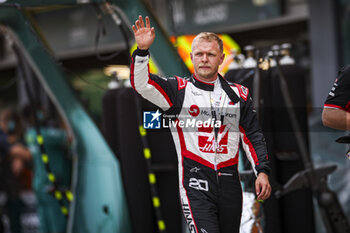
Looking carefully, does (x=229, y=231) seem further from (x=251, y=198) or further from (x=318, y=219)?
(x=318, y=219)

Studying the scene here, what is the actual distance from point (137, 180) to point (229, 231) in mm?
1641

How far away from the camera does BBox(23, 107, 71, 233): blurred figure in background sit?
5.46 metres

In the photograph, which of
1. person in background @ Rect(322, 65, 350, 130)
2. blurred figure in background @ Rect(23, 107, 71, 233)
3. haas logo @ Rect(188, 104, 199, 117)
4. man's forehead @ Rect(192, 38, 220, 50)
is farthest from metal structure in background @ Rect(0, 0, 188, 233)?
person in background @ Rect(322, 65, 350, 130)

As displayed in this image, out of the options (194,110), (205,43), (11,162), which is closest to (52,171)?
(11,162)

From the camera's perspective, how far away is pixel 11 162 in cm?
636

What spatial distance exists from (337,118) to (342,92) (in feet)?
0.40

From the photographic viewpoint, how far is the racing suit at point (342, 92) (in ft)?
7.18

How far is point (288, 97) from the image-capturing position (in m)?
3.53

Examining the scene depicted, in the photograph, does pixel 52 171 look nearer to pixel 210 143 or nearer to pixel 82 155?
pixel 82 155

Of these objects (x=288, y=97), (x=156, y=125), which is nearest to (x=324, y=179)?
(x=288, y=97)

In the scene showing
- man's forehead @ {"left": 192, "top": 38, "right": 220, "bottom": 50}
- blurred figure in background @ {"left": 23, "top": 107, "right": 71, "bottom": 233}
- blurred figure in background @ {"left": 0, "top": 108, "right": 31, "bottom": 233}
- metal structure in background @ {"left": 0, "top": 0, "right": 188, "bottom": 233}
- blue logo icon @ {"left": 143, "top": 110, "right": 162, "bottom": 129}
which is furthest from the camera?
blurred figure in background @ {"left": 0, "top": 108, "right": 31, "bottom": 233}

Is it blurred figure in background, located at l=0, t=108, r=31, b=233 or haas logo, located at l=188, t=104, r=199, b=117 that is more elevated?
haas logo, located at l=188, t=104, r=199, b=117

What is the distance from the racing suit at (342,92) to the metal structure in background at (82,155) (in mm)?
2292

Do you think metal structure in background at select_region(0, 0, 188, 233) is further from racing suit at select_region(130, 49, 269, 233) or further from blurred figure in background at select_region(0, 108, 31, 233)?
blurred figure in background at select_region(0, 108, 31, 233)
